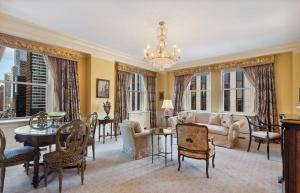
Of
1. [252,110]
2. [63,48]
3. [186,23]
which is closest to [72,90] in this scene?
[63,48]

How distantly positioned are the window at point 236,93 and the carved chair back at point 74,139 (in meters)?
5.56

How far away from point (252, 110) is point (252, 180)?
3.78 m

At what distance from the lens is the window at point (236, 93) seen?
6367 millimetres

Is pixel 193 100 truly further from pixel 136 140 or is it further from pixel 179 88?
pixel 136 140

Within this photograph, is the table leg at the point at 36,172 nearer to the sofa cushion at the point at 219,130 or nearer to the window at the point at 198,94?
the sofa cushion at the point at 219,130

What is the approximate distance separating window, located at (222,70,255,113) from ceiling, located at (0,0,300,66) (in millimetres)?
1467

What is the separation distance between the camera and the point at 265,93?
5695mm

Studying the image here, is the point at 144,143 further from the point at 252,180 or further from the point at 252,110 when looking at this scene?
the point at 252,110

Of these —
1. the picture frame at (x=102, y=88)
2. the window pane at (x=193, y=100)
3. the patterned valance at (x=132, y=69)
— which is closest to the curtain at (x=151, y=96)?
the patterned valance at (x=132, y=69)

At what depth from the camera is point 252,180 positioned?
303 centimetres

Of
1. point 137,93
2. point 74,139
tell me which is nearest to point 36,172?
point 74,139

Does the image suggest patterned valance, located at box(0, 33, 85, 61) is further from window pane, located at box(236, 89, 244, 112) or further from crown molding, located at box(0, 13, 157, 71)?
window pane, located at box(236, 89, 244, 112)

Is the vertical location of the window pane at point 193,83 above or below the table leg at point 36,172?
above

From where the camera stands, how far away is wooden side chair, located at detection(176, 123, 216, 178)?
3.19 meters
